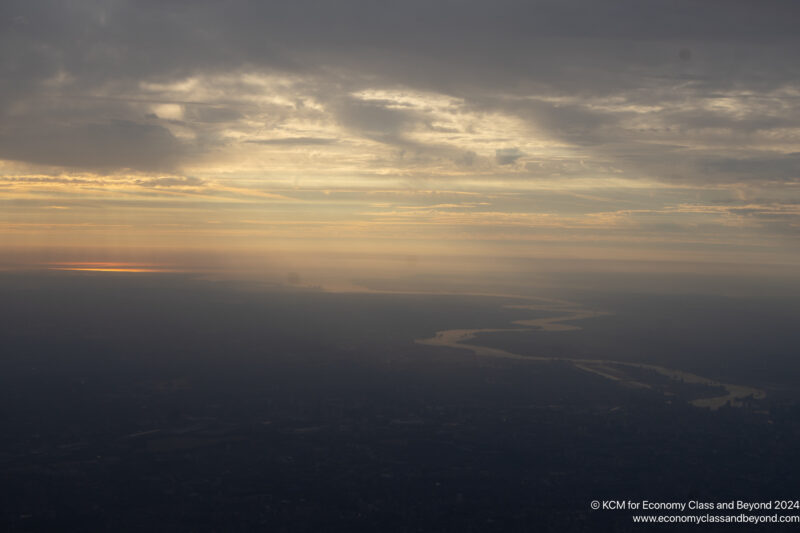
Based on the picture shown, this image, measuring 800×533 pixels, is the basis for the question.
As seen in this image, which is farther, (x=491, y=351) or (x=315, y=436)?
(x=491, y=351)

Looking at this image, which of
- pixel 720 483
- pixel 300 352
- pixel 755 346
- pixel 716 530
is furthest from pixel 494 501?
pixel 755 346

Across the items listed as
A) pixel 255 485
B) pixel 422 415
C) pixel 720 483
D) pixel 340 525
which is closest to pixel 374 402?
pixel 422 415

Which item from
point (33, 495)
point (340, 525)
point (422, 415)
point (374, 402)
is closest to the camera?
point (340, 525)

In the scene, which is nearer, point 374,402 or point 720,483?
point 720,483

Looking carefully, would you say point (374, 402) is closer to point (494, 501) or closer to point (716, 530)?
point (494, 501)

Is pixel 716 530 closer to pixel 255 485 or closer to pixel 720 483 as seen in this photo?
pixel 720 483

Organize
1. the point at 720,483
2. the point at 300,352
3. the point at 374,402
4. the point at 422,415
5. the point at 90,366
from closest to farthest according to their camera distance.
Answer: the point at 720,483 → the point at 422,415 → the point at 374,402 → the point at 90,366 → the point at 300,352
